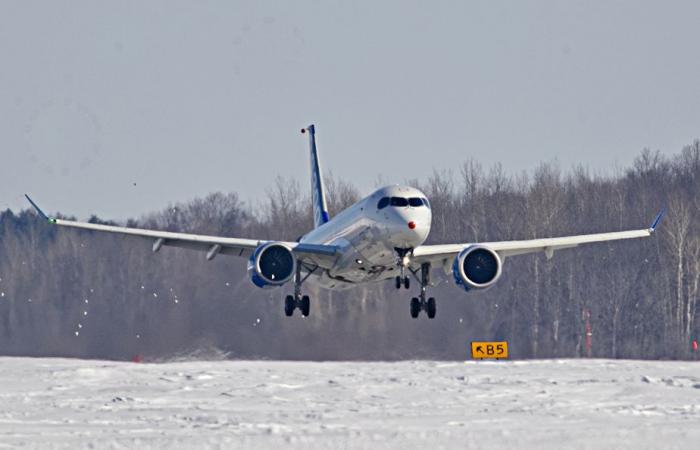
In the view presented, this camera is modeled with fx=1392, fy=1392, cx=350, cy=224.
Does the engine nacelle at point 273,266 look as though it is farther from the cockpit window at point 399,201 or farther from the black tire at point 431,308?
the black tire at point 431,308

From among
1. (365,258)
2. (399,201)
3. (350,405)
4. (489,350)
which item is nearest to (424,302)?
(365,258)

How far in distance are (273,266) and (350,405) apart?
689cm

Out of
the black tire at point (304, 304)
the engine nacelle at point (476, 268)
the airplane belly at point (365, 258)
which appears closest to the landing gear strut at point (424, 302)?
the airplane belly at point (365, 258)

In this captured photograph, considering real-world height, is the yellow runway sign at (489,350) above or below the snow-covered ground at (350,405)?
above

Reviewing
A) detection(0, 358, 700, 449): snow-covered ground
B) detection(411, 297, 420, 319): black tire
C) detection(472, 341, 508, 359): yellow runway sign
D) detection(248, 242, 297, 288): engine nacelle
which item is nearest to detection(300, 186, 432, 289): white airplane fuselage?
detection(248, 242, 297, 288): engine nacelle

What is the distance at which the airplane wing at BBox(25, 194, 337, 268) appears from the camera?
46.7 m

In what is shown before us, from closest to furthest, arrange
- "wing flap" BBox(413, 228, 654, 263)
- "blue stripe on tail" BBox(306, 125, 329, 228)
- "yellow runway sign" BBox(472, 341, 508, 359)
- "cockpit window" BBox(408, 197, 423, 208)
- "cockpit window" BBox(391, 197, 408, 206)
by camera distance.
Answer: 1. "cockpit window" BBox(391, 197, 408, 206)
2. "cockpit window" BBox(408, 197, 423, 208)
3. "wing flap" BBox(413, 228, 654, 263)
4. "yellow runway sign" BBox(472, 341, 508, 359)
5. "blue stripe on tail" BBox(306, 125, 329, 228)

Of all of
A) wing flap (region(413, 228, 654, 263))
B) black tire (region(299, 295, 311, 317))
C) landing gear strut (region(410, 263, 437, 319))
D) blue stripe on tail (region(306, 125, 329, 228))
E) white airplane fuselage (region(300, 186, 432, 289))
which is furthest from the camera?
blue stripe on tail (region(306, 125, 329, 228))

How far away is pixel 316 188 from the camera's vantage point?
65.0 m

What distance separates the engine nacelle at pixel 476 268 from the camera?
154ft

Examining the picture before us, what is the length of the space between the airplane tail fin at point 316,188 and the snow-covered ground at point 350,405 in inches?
299

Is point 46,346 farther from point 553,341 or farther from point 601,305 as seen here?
point 601,305

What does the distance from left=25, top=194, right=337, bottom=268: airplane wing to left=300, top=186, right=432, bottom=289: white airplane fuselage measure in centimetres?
55

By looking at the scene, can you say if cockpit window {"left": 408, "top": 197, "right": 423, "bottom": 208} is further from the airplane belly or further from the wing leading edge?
the wing leading edge
